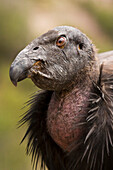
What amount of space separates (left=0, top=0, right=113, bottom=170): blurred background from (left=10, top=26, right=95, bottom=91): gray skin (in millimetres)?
2733

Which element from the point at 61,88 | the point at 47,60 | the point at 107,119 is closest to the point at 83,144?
the point at 107,119

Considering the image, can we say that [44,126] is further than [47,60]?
Yes

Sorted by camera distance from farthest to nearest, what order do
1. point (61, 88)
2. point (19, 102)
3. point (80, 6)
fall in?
1. point (80, 6)
2. point (19, 102)
3. point (61, 88)

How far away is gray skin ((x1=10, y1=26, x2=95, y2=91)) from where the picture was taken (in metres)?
2.44

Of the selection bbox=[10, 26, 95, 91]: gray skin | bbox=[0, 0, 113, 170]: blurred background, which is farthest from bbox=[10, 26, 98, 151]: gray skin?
bbox=[0, 0, 113, 170]: blurred background

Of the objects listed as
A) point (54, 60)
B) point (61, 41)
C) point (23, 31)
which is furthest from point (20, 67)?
point (23, 31)

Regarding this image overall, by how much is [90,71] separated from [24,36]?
511 centimetres

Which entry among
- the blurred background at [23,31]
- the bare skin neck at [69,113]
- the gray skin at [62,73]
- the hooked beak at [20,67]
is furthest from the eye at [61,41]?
the blurred background at [23,31]

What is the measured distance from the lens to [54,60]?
2.56 meters

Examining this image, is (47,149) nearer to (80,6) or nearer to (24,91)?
(24,91)

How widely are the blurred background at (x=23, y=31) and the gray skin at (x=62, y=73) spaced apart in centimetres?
245

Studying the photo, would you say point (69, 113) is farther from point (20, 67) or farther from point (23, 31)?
point (23, 31)

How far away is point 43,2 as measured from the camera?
9328mm

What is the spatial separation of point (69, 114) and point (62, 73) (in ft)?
1.17
